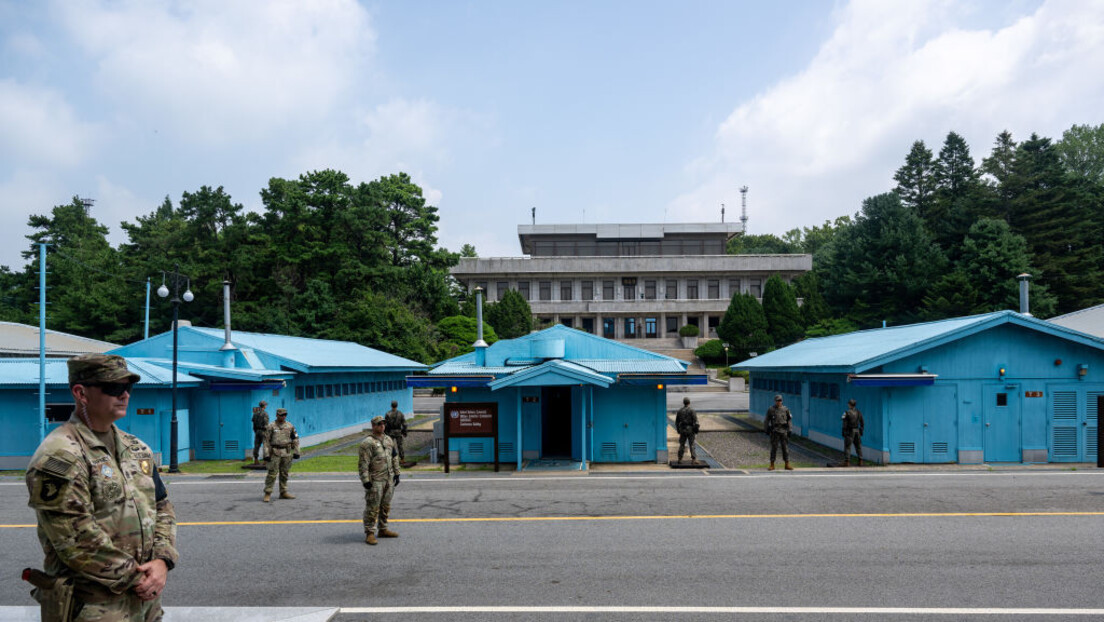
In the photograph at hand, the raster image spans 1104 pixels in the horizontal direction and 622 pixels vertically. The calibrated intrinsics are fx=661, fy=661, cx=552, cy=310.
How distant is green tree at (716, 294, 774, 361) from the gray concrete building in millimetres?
11876

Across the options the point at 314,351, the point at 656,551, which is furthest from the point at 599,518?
the point at 314,351

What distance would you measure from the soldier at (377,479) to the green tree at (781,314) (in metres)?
56.0

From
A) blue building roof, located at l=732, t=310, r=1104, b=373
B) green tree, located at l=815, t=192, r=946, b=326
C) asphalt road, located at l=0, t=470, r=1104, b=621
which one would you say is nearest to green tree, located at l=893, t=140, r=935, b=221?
green tree, located at l=815, t=192, r=946, b=326

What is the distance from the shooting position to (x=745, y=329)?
61.8m

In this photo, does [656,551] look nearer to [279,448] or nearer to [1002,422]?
[279,448]

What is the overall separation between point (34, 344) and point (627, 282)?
184 feet

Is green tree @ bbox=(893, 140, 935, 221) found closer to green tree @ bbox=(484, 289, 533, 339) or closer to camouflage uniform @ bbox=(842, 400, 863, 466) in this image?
green tree @ bbox=(484, 289, 533, 339)

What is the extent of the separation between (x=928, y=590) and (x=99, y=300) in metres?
63.9

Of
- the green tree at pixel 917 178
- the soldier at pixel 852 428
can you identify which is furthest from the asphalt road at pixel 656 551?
the green tree at pixel 917 178

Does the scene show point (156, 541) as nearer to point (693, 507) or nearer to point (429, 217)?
point (693, 507)

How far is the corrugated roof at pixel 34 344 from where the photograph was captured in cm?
3889

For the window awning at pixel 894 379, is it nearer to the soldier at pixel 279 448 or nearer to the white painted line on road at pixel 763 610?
the white painted line on road at pixel 763 610

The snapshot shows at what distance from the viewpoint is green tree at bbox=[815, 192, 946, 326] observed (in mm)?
54469

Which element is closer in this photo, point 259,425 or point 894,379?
point 894,379
